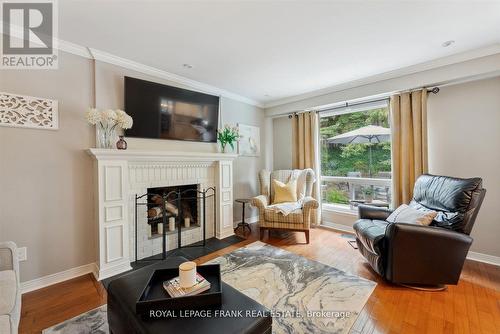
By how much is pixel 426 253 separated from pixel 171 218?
9.46 ft

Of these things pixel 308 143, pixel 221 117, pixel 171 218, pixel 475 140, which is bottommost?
pixel 171 218

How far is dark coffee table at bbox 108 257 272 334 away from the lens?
37.6 inches

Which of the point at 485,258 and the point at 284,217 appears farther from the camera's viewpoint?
the point at 284,217

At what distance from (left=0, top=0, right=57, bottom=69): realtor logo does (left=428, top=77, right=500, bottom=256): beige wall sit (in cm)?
417

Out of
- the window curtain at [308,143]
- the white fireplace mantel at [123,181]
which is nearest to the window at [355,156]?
the window curtain at [308,143]

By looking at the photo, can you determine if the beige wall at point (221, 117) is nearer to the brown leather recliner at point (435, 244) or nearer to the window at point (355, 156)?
the window at point (355, 156)

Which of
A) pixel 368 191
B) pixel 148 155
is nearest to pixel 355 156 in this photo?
pixel 368 191

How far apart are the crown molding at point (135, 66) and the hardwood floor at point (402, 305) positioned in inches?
92.1

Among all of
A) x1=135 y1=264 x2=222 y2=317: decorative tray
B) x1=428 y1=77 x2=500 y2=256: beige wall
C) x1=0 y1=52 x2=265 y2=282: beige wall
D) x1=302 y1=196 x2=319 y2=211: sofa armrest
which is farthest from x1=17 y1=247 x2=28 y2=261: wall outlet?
x1=428 y1=77 x2=500 y2=256: beige wall

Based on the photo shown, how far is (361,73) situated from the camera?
9.62ft

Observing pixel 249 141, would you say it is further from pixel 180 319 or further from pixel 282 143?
pixel 180 319

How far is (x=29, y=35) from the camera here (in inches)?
77.2

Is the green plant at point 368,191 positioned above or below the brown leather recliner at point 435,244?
above

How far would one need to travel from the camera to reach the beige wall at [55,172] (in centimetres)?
189
